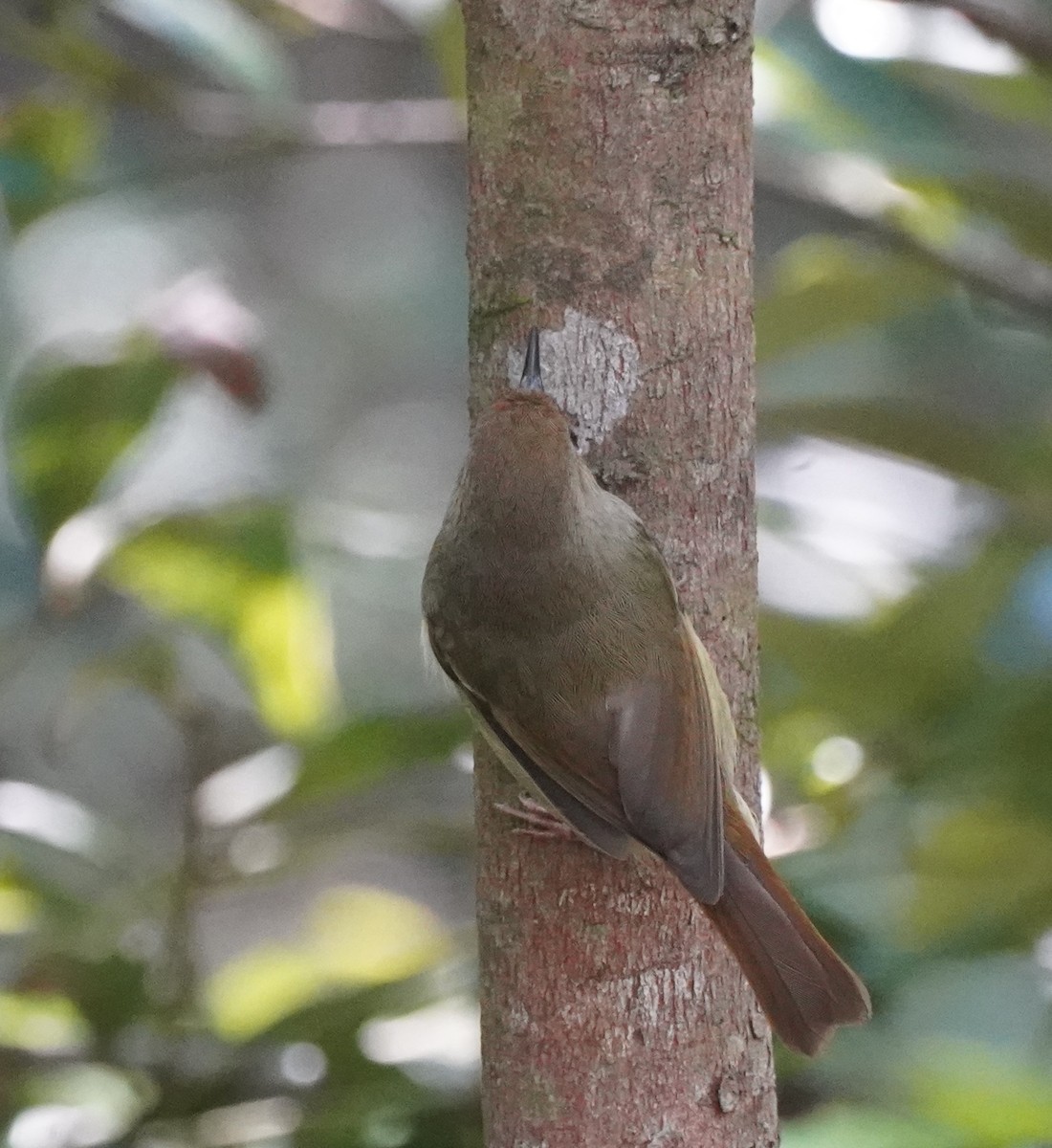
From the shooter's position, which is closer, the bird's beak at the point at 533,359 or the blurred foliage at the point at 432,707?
the bird's beak at the point at 533,359

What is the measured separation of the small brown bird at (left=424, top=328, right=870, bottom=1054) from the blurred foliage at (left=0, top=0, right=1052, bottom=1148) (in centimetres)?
34

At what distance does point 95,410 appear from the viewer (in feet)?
7.97

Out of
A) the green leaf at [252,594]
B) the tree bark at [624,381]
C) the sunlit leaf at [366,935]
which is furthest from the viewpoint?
the sunlit leaf at [366,935]

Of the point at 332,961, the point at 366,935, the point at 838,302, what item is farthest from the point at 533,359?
the point at 366,935

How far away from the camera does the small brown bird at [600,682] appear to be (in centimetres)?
181

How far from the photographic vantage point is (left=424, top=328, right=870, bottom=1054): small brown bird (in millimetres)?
1806

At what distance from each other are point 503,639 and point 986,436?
41.7 inches

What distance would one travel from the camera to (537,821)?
1779 mm

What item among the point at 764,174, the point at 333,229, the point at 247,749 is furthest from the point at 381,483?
the point at 764,174

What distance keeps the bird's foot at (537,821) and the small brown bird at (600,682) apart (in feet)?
0.06

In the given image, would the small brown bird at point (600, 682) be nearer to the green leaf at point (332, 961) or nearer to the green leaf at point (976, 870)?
the green leaf at point (976, 870)

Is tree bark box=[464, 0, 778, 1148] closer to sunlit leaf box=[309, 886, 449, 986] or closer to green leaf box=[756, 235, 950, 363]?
green leaf box=[756, 235, 950, 363]

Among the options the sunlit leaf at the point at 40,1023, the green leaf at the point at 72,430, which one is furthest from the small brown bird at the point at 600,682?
the sunlit leaf at the point at 40,1023

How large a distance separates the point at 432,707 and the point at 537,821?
0.74 metres
